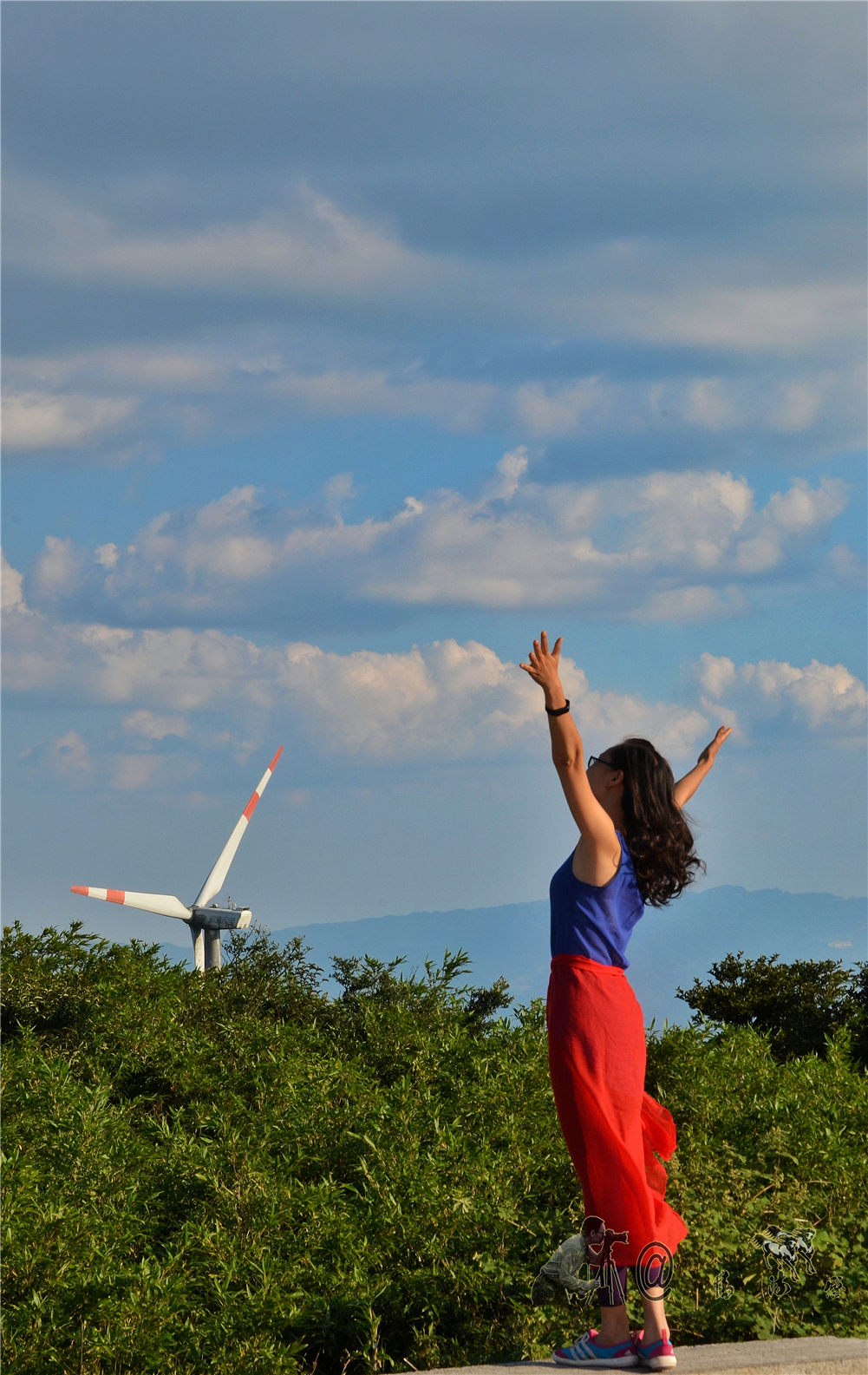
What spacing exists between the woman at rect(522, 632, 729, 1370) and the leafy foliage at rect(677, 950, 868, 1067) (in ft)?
30.4

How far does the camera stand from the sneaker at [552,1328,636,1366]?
5.02 metres

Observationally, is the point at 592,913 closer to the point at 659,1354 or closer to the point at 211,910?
the point at 659,1354

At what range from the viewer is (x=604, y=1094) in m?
5.15

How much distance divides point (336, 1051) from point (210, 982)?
9.32 feet

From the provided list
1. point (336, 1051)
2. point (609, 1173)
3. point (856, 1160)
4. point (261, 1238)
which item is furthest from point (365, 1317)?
point (336, 1051)

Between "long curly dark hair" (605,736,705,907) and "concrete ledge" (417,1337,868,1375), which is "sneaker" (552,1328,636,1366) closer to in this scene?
"concrete ledge" (417,1337,868,1375)

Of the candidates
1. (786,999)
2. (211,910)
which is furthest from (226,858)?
(786,999)

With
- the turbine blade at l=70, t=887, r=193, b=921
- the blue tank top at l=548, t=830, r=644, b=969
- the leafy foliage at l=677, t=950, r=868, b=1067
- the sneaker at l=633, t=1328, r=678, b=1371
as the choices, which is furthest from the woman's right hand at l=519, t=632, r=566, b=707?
the turbine blade at l=70, t=887, r=193, b=921

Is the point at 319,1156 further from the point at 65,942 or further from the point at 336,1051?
the point at 65,942

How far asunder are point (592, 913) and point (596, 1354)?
1.76m

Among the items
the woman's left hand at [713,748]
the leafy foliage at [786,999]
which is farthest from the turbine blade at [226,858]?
the woman's left hand at [713,748]

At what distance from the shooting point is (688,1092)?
817cm

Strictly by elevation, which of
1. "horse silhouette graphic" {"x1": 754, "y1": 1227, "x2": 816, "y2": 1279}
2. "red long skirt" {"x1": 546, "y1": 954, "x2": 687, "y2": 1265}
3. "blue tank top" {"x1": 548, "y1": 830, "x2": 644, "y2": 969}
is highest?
"blue tank top" {"x1": 548, "y1": 830, "x2": 644, "y2": 969}

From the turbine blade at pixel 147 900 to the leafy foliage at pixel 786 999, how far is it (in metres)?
10.8
